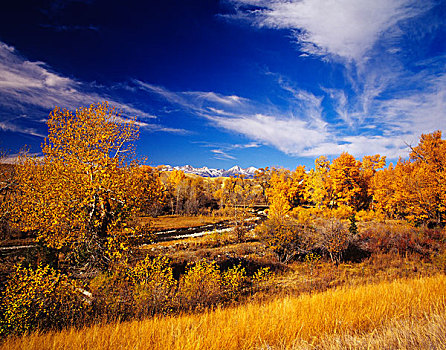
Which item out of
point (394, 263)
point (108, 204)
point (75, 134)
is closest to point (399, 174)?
point (394, 263)

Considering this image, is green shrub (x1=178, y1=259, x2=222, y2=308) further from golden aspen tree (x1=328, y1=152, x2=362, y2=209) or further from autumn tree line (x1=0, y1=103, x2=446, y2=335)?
golden aspen tree (x1=328, y1=152, x2=362, y2=209)

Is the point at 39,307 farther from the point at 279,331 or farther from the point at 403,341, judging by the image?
the point at 403,341

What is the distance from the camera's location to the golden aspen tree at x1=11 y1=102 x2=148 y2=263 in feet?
33.1

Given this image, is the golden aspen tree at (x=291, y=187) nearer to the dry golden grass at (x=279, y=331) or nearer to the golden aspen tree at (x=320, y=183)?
the golden aspen tree at (x=320, y=183)

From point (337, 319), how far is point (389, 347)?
1.32m

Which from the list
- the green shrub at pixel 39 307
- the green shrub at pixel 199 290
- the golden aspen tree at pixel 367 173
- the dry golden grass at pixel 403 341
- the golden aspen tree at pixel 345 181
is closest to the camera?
the dry golden grass at pixel 403 341

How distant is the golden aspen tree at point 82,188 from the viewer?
397 inches

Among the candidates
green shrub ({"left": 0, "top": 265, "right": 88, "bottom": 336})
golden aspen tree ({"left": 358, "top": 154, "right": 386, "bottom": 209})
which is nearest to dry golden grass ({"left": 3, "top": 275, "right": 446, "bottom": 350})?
green shrub ({"left": 0, "top": 265, "right": 88, "bottom": 336})

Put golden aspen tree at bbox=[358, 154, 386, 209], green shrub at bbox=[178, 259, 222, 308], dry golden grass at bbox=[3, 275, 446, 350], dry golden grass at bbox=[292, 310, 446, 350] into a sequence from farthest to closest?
golden aspen tree at bbox=[358, 154, 386, 209] → green shrub at bbox=[178, 259, 222, 308] → dry golden grass at bbox=[3, 275, 446, 350] → dry golden grass at bbox=[292, 310, 446, 350]

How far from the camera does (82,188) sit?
1016 cm

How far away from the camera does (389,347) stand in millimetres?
2531

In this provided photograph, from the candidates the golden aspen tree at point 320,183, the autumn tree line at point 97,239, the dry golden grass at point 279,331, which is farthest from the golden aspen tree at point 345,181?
the dry golden grass at point 279,331

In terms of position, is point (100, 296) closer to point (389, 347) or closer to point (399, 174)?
point (389, 347)

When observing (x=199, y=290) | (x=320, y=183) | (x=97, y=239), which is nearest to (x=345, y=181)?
(x=320, y=183)
